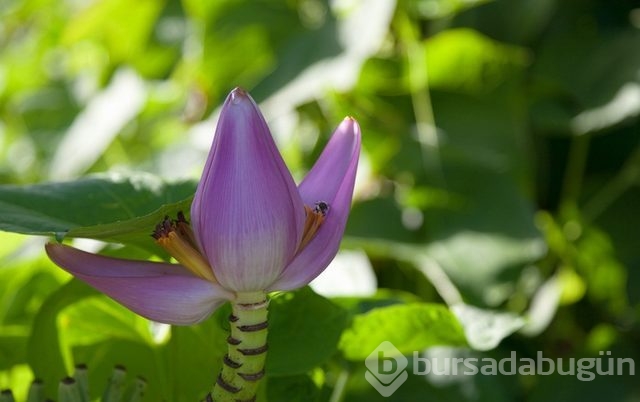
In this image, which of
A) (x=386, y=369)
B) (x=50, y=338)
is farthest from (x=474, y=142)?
(x=50, y=338)

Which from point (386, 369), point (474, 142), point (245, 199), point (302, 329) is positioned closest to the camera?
point (245, 199)

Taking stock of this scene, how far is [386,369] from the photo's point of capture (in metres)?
0.48

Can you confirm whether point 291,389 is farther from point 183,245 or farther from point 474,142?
point 474,142

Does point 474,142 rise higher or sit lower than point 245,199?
higher

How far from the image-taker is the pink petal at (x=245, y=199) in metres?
0.26

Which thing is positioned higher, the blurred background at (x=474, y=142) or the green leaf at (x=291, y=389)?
the blurred background at (x=474, y=142)

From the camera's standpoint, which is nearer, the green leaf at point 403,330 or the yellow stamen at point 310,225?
the yellow stamen at point 310,225

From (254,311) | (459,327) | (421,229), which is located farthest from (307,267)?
(421,229)

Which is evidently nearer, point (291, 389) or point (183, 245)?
point (183, 245)

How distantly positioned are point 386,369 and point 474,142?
0.70 feet

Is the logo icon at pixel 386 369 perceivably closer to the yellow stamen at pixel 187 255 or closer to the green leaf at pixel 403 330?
the green leaf at pixel 403 330

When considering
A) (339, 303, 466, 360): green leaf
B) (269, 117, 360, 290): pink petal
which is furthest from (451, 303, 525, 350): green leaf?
(269, 117, 360, 290): pink petal

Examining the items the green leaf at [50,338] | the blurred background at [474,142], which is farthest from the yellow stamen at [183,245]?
the blurred background at [474,142]

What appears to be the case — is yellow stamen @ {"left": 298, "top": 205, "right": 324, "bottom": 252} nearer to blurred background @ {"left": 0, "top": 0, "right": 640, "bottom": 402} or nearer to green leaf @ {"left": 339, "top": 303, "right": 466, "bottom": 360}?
green leaf @ {"left": 339, "top": 303, "right": 466, "bottom": 360}
